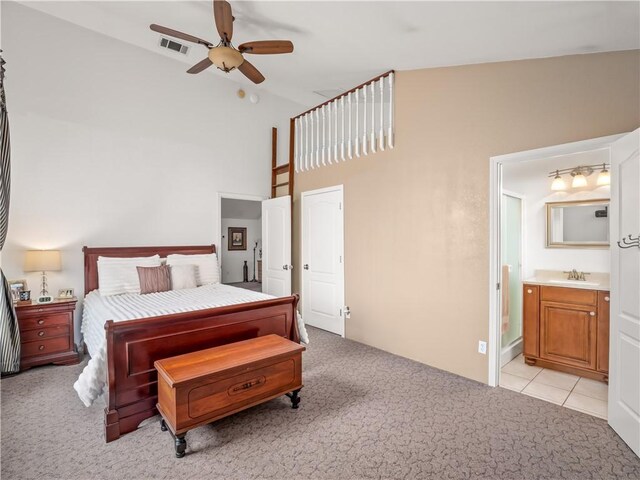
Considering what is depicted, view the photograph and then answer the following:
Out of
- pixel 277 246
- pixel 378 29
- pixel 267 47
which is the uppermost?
pixel 378 29

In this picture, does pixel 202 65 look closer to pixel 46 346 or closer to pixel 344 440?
pixel 46 346

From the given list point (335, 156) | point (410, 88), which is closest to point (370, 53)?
point (410, 88)

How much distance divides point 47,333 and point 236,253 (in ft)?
15.8

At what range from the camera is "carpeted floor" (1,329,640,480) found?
1834 millimetres

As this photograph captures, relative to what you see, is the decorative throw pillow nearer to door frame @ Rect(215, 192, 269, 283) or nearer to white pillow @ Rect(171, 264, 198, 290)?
white pillow @ Rect(171, 264, 198, 290)

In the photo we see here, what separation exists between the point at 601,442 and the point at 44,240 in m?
5.29

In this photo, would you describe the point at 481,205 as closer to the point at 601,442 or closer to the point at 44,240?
the point at 601,442

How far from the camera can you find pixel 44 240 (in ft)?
11.6

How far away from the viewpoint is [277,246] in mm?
4984

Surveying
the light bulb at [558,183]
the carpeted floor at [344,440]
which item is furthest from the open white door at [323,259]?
the light bulb at [558,183]

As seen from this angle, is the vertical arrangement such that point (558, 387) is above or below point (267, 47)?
below

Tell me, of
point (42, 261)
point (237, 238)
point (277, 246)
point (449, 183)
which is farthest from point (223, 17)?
point (237, 238)

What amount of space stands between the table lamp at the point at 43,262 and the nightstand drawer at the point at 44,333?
288mm

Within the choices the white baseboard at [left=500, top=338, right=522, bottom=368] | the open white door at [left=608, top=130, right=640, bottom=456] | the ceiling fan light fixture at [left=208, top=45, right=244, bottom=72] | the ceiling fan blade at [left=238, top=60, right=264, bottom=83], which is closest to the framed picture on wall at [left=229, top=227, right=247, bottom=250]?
the ceiling fan blade at [left=238, top=60, right=264, bottom=83]
